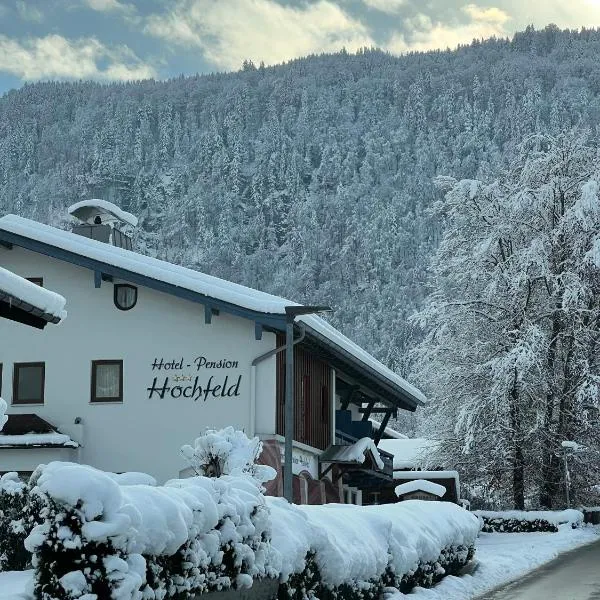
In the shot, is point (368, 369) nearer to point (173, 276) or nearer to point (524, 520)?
point (173, 276)

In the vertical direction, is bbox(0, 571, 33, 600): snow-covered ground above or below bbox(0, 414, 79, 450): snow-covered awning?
below

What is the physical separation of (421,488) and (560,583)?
22.9m

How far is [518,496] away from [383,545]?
28058 millimetres

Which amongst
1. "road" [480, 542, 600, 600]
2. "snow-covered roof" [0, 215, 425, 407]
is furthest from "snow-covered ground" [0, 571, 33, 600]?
"snow-covered roof" [0, 215, 425, 407]

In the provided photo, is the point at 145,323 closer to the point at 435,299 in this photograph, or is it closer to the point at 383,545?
the point at 383,545

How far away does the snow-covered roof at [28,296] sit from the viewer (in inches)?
457

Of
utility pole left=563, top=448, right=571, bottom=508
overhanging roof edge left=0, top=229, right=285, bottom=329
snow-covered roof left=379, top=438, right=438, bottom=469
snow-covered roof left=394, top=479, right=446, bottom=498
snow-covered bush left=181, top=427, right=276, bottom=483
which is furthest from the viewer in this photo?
snow-covered roof left=379, top=438, right=438, bottom=469

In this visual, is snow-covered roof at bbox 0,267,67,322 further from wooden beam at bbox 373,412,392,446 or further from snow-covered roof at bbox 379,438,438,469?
snow-covered roof at bbox 379,438,438,469

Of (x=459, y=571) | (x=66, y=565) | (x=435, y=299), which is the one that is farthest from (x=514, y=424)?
(x=66, y=565)

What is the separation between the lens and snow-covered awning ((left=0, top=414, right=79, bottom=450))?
25.8 meters

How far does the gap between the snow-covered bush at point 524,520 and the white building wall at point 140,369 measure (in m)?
14.5

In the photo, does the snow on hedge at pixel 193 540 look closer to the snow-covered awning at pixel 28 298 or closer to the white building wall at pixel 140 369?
the snow-covered awning at pixel 28 298

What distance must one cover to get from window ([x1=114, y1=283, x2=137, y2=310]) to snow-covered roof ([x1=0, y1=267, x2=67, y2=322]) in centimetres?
1542

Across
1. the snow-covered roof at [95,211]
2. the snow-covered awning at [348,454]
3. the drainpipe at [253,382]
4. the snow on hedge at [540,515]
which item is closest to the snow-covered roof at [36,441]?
the drainpipe at [253,382]
